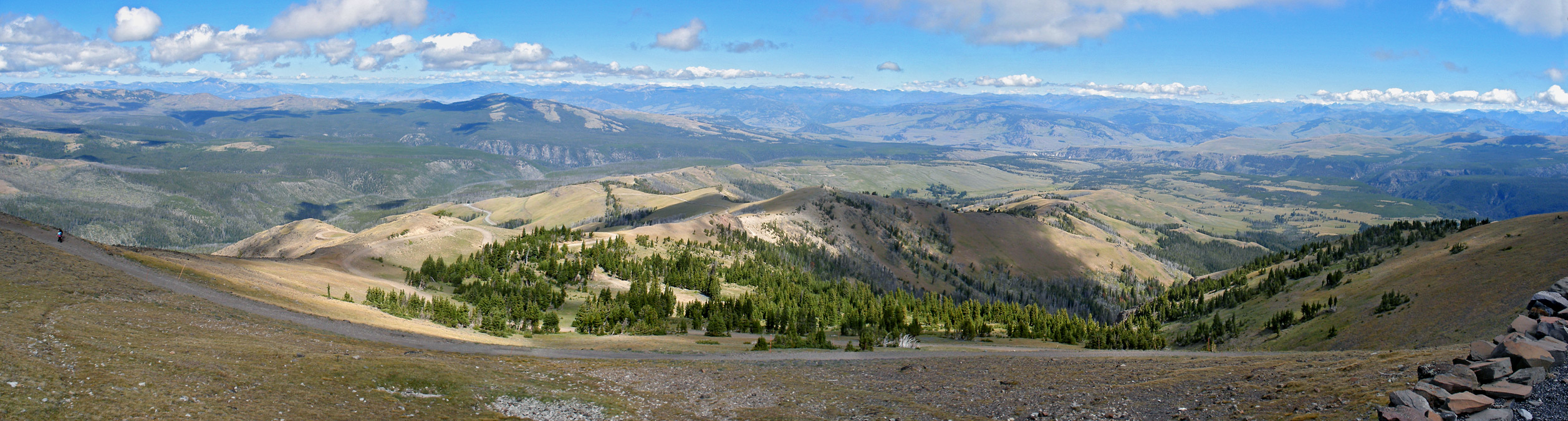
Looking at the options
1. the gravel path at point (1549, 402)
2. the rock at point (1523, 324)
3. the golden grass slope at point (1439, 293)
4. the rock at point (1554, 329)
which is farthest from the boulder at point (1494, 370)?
the golden grass slope at point (1439, 293)

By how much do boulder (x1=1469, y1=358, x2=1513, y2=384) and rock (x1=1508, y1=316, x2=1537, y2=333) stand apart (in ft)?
18.7

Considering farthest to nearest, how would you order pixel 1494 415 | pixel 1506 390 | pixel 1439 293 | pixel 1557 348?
pixel 1439 293
pixel 1557 348
pixel 1506 390
pixel 1494 415

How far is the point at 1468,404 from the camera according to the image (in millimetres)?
17422

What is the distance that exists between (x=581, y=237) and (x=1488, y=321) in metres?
149

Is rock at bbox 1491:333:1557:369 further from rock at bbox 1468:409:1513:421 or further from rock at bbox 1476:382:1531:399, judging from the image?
rock at bbox 1468:409:1513:421

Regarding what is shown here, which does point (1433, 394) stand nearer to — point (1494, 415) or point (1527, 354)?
point (1494, 415)

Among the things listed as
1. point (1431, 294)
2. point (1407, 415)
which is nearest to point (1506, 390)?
point (1407, 415)

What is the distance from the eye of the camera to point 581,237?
162 m

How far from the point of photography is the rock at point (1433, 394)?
1788cm

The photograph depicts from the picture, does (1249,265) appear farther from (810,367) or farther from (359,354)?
(359,354)

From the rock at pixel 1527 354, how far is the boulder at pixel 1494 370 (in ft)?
0.92

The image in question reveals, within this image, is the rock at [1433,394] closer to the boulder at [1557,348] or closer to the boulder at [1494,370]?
the boulder at [1494,370]

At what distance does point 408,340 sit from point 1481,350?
2129 inches

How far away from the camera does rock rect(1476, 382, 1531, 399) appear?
17797mm
